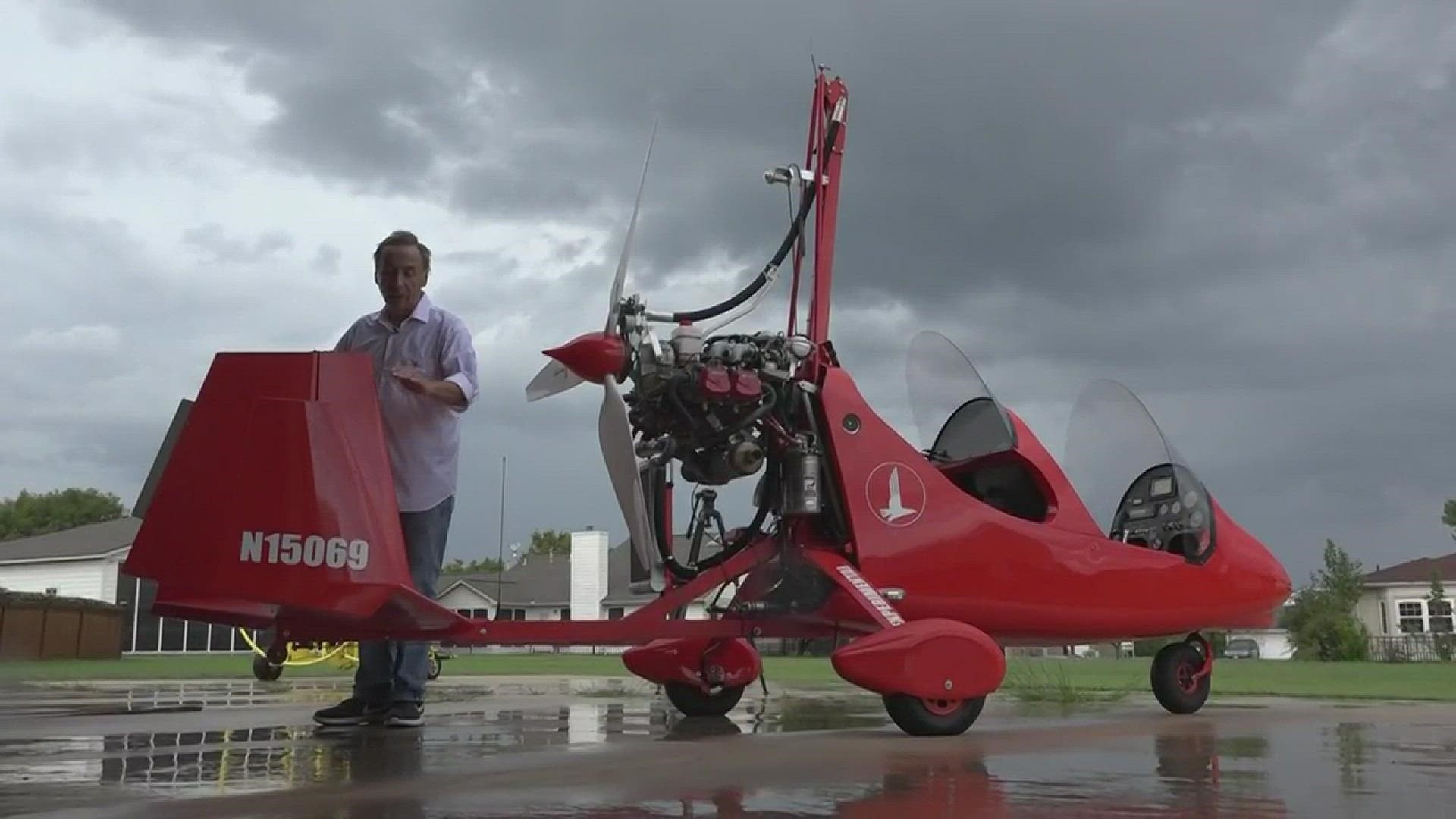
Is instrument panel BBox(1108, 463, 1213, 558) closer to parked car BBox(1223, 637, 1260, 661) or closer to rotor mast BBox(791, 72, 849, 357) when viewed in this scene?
rotor mast BBox(791, 72, 849, 357)

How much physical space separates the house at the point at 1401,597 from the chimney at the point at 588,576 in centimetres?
3239

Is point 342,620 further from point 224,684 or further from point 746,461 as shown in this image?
point 224,684

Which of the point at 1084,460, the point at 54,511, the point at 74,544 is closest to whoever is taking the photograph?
the point at 1084,460

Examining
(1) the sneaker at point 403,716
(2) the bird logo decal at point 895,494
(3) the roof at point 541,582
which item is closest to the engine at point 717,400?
(2) the bird logo decal at point 895,494

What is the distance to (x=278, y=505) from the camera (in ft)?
13.4

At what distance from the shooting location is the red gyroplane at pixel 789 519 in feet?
13.4

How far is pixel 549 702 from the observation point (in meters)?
7.61

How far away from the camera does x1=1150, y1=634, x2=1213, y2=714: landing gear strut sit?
20.7 ft

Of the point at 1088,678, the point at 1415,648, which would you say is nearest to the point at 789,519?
the point at 1088,678

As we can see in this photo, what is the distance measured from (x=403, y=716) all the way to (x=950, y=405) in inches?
134

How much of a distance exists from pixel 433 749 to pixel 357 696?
3.91 feet

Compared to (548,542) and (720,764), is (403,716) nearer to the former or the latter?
(720,764)

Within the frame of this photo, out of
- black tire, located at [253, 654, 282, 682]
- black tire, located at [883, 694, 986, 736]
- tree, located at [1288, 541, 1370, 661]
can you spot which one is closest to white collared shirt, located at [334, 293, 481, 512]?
black tire, located at [883, 694, 986, 736]

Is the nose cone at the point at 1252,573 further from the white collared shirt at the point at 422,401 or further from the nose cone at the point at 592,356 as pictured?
the white collared shirt at the point at 422,401
